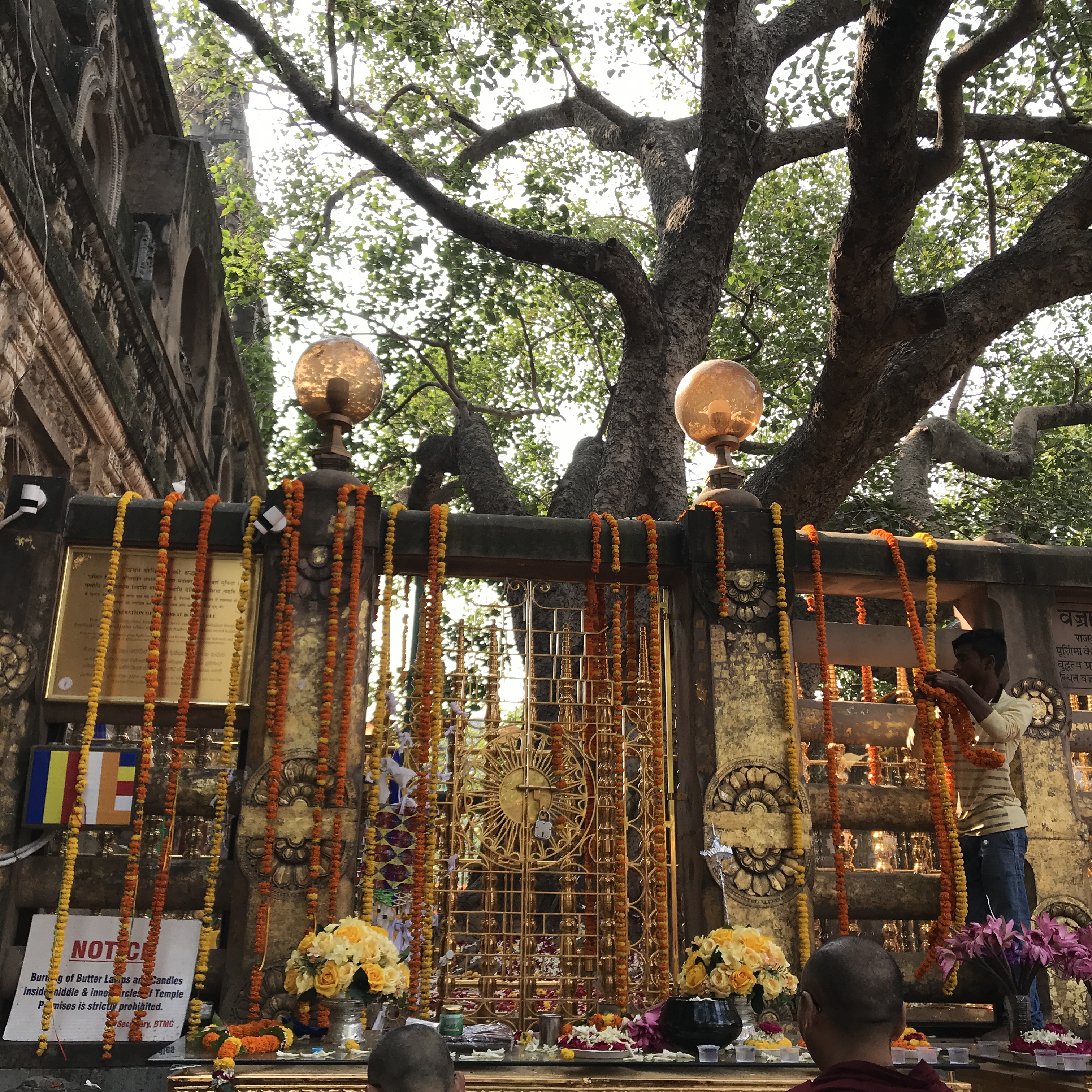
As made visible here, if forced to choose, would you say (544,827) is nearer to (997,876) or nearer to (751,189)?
(997,876)

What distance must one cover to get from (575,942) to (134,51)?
8578mm

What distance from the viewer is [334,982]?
4.00 metres

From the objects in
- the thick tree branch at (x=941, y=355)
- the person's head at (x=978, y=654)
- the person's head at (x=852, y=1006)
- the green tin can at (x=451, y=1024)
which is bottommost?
the green tin can at (x=451, y=1024)

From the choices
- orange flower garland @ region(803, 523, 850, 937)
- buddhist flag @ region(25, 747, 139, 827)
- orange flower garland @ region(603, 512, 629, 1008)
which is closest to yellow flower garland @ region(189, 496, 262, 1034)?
buddhist flag @ region(25, 747, 139, 827)

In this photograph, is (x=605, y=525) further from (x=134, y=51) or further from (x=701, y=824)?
(x=134, y=51)

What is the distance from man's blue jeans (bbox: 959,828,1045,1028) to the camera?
4.95m

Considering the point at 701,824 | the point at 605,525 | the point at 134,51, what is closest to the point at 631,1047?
the point at 701,824

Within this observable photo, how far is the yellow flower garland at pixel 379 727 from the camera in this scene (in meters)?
4.75

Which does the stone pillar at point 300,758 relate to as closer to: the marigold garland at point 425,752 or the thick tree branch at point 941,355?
the marigold garland at point 425,752

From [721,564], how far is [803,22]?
23.0 feet

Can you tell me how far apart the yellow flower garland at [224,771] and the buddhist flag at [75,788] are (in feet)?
1.34

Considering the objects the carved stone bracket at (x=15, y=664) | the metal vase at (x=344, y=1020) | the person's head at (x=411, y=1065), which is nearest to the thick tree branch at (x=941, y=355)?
the metal vase at (x=344, y=1020)

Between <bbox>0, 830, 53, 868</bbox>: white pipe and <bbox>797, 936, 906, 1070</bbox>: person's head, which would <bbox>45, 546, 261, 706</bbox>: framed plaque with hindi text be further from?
<bbox>797, 936, 906, 1070</bbox>: person's head

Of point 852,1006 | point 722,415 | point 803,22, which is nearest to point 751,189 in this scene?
point 803,22
